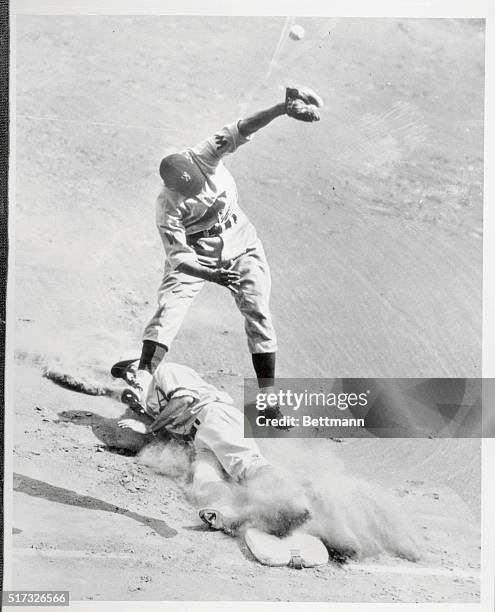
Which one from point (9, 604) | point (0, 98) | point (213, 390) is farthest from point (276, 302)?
point (9, 604)

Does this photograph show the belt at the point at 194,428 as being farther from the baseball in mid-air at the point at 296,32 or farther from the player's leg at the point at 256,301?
the baseball in mid-air at the point at 296,32

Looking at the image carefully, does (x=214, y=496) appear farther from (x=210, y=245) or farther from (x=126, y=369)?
(x=210, y=245)

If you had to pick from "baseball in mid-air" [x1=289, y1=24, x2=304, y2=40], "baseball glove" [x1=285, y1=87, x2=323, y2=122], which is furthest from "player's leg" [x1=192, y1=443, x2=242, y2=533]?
"baseball in mid-air" [x1=289, y1=24, x2=304, y2=40]

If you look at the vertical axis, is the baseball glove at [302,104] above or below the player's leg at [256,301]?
above

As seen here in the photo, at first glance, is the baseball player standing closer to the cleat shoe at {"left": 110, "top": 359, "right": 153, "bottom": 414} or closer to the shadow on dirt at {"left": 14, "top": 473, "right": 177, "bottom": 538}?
the cleat shoe at {"left": 110, "top": 359, "right": 153, "bottom": 414}

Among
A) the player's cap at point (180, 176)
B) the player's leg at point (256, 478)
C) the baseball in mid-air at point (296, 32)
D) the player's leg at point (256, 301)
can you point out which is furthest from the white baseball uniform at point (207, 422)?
the baseball in mid-air at point (296, 32)

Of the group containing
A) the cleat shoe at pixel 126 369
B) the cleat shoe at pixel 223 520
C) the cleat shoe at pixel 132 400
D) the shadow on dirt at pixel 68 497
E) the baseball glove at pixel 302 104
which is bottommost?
the cleat shoe at pixel 223 520

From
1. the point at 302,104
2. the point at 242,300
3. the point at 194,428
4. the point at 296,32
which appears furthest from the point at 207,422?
the point at 296,32
